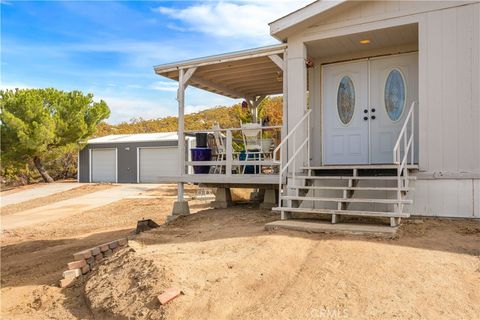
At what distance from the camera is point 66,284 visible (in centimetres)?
578

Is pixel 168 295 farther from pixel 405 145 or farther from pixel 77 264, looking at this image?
pixel 405 145

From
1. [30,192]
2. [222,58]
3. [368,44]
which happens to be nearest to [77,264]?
[222,58]

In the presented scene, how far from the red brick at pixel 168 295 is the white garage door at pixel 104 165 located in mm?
21153

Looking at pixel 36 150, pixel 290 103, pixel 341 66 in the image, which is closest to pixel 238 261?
pixel 290 103

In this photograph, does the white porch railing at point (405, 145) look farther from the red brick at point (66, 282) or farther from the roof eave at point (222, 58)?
the red brick at point (66, 282)

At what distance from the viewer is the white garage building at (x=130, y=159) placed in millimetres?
22938

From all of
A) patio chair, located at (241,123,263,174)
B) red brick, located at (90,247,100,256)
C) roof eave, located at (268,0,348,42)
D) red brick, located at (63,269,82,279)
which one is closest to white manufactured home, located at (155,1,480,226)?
roof eave, located at (268,0,348,42)

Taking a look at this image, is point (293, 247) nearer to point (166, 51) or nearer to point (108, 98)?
point (166, 51)

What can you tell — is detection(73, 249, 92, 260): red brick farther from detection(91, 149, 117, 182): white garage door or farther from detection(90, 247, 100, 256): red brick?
detection(91, 149, 117, 182): white garage door

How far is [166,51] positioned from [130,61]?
233 inches

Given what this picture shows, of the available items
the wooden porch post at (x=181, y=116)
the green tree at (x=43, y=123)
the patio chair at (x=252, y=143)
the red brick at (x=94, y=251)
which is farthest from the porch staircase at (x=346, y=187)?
the green tree at (x=43, y=123)

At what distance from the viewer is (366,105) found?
812 centimetres

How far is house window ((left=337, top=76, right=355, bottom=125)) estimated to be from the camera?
830 cm

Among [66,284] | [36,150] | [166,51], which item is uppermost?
[166,51]
